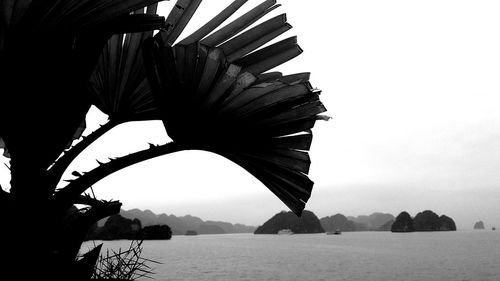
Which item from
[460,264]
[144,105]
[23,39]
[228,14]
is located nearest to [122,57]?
[144,105]

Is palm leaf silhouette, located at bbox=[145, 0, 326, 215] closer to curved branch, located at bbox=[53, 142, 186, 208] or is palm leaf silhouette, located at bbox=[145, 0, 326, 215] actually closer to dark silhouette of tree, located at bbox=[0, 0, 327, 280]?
dark silhouette of tree, located at bbox=[0, 0, 327, 280]

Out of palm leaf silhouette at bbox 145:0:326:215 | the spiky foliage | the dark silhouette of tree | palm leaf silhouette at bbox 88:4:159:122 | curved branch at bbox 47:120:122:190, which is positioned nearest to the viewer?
the dark silhouette of tree

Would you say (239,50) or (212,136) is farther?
(239,50)

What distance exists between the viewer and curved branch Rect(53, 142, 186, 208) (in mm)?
2129

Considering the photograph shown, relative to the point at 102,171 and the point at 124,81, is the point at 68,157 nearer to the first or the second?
the point at 102,171

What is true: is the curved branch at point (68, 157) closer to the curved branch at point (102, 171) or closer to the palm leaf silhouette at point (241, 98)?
the curved branch at point (102, 171)

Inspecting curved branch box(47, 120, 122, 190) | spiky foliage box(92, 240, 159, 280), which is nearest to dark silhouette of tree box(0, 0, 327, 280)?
curved branch box(47, 120, 122, 190)

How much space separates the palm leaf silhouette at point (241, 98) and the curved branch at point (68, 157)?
54 centimetres

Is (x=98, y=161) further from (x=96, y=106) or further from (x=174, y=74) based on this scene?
(x=174, y=74)

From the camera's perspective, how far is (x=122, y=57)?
105 inches

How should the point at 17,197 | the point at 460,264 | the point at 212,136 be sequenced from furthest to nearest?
the point at 460,264 < the point at 212,136 < the point at 17,197

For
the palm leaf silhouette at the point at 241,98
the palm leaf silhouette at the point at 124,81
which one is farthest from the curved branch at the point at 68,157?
the palm leaf silhouette at the point at 241,98

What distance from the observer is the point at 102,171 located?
7.42 feet

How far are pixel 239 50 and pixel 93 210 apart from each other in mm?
1356
